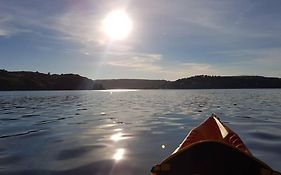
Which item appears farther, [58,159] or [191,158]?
[58,159]

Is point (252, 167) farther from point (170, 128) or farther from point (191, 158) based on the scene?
point (170, 128)

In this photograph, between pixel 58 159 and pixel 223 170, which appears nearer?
pixel 223 170

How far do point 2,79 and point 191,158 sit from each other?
211841 millimetres

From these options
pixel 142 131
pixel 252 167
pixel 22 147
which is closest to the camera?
pixel 252 167

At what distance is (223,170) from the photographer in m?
6.25

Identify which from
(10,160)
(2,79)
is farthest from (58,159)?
(2,79)

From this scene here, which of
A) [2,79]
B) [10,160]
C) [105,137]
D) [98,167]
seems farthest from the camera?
[2,79]

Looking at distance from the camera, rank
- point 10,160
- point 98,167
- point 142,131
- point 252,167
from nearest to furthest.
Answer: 1. point 252,167
2. point 98,167
3. point 10,160
4. point 142,131

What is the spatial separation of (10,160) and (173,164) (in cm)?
787

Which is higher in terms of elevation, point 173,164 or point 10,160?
point 173,164

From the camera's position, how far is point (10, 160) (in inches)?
458

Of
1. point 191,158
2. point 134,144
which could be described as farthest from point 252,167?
point 134,144

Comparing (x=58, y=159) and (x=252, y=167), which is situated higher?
(x=252, y=167)

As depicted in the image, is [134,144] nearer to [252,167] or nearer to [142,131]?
[142,131]
